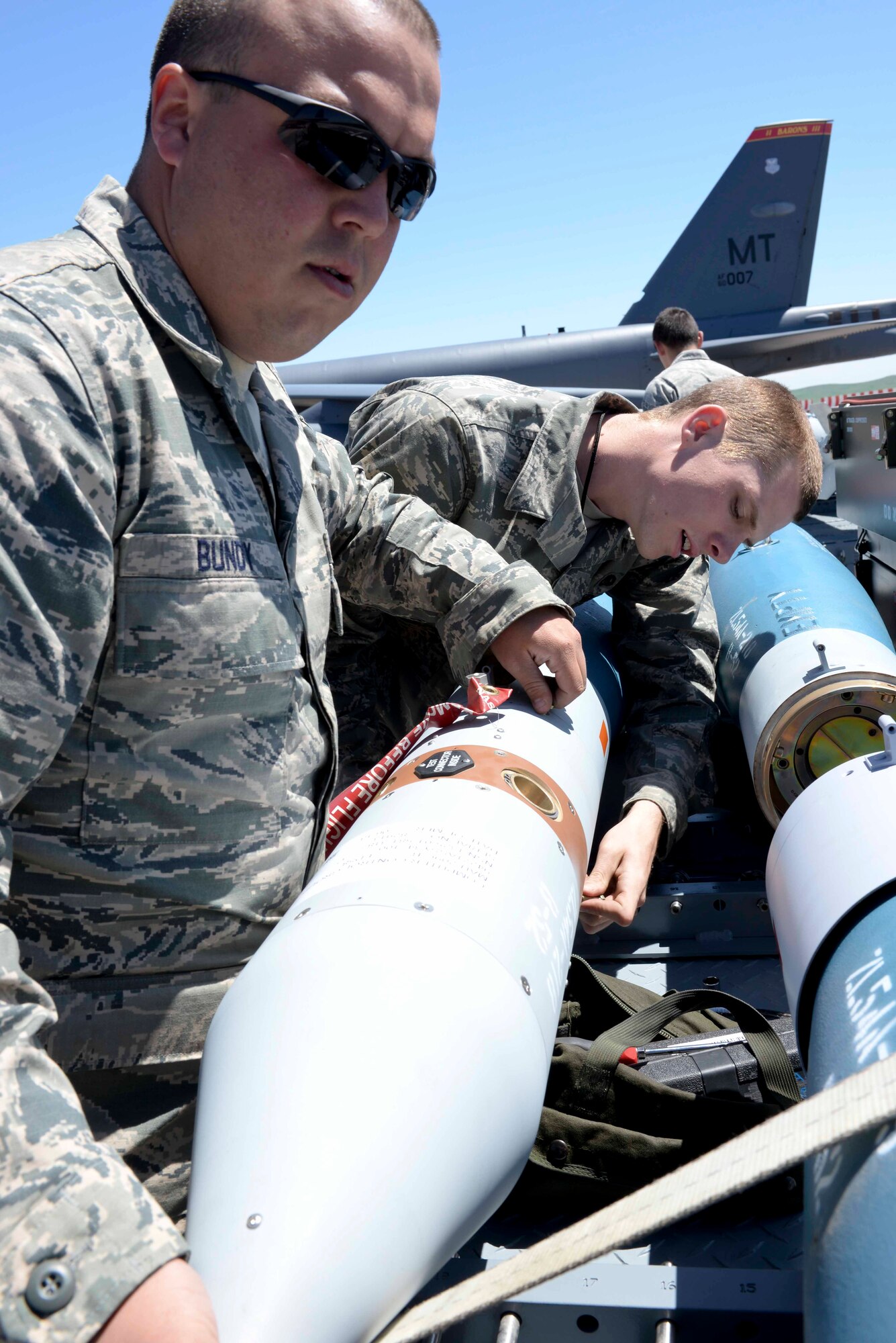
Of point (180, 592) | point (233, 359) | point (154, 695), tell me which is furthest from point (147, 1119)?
point (233, 359)

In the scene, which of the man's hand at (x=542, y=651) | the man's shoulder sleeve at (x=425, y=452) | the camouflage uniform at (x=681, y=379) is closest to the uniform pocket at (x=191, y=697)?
the man's hand at (x=542, y=651)

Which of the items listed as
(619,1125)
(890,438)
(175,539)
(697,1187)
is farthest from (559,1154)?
(890,438)

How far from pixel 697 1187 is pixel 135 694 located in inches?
30.0

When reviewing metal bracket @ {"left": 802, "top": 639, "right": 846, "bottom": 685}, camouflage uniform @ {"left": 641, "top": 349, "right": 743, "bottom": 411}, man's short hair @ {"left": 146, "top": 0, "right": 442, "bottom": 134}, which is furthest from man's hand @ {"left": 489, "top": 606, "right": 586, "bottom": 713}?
camouflage uniform @ {"left": 641, "top": 349, "right": 743, "bottom": 411}

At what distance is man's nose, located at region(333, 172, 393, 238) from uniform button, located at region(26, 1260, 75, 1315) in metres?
1.13

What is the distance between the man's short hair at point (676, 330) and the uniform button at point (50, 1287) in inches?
258

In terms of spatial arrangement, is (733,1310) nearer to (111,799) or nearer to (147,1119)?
(147,1119)

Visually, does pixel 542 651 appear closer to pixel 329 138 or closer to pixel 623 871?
→ pixel 623 871

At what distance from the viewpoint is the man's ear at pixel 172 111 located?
121 cm

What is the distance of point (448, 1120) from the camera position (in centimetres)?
112

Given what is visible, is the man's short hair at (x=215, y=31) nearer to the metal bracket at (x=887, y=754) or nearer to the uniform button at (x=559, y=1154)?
the metal bracket at (x=887, y=754)

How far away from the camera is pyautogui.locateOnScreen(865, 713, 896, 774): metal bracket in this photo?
1.75 metres

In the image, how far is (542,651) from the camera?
6.57ft

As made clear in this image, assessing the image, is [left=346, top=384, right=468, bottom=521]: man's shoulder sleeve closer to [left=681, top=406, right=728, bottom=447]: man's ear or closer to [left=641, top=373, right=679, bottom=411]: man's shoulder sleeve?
[left=681, top=406, right=728, bottom=447]: man's ear
